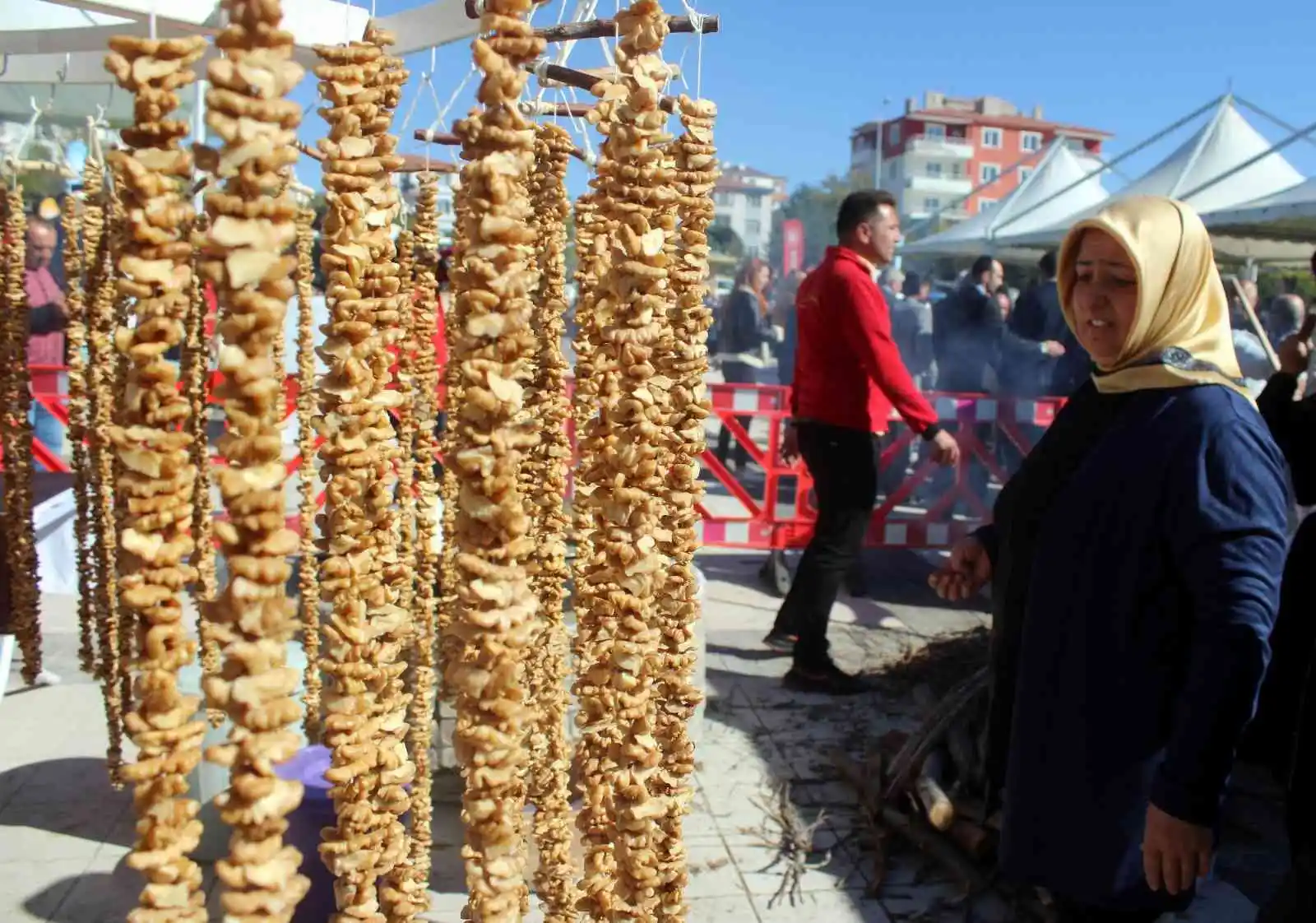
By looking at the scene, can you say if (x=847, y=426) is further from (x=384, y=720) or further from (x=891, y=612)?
(x=384, y=720)

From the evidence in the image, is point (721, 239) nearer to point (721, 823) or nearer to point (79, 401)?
point (721, 823)

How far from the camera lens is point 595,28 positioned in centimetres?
154

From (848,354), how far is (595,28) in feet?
8.30

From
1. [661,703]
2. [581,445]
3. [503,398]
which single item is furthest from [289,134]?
[661,703]

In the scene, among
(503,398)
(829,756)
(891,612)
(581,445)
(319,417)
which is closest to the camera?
(503,398)

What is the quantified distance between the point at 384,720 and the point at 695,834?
6.87 ft

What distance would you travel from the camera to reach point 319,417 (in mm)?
1097

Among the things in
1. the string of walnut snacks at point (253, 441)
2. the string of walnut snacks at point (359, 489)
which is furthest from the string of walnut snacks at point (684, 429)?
the string of walnut snacks at point (253, 441)

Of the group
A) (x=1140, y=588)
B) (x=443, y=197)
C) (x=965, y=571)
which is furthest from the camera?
(x=443, y=197)

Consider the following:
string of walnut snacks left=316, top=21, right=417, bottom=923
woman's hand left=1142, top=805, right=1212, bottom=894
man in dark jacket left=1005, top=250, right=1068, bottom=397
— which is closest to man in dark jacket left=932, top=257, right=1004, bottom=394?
man in dark jacket left=1005, top=250, right=1068, bottom=397

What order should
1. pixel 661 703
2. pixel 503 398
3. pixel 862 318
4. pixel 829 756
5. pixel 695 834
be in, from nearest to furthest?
1. pixel 503 398
2. pixel 661 703
3. pixel 695 834
4. pixel 829 756
5. pixel 862 318

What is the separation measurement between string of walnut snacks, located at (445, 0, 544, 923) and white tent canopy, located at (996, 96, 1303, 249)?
21.8ft

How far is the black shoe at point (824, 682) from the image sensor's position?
4164 mm

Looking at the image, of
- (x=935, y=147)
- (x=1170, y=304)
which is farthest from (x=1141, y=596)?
(x=935, y=147)
